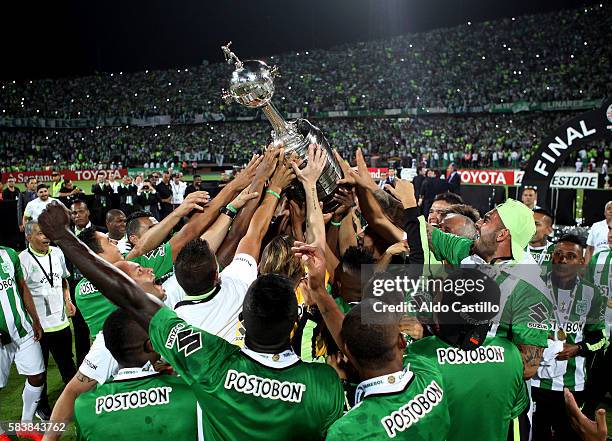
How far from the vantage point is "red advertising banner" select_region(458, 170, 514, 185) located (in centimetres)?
2488

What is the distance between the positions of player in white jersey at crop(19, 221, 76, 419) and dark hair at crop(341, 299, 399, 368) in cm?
474

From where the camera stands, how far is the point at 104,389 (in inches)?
87.4

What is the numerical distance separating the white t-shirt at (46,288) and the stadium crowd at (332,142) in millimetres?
24632

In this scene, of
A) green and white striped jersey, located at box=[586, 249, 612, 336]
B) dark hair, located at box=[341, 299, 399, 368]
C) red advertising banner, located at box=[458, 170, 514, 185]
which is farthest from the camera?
red advertising banner, located at box=[458, 170, 514, 185]

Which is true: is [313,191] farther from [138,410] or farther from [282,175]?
[138,410]

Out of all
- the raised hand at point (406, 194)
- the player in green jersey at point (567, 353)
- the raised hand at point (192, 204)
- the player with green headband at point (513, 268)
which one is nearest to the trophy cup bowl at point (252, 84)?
the raised hand at point (192, 204)

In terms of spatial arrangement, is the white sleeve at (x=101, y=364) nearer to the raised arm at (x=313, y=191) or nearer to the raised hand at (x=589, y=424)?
the raised arm at (x=313, y=191)

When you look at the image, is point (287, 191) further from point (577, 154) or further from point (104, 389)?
point (577, 154)

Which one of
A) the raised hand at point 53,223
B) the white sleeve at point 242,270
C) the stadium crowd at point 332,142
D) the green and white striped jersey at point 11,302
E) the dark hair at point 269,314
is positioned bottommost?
the dark hair at point 269,314

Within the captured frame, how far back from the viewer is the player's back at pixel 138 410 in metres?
2.16

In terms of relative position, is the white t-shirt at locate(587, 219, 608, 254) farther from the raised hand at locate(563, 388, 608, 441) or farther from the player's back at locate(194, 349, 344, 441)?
the player's back at locate(194, 349, 344, 441)

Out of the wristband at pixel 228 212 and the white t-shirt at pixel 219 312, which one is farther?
the wristband at pixel 228 212

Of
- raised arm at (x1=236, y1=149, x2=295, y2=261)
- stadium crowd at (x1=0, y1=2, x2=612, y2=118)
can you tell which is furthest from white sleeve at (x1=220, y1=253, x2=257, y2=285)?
stadium crowd at (x1=0, y1=2, x2=612, y2=118)

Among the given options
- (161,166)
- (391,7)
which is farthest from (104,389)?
(391,7)
